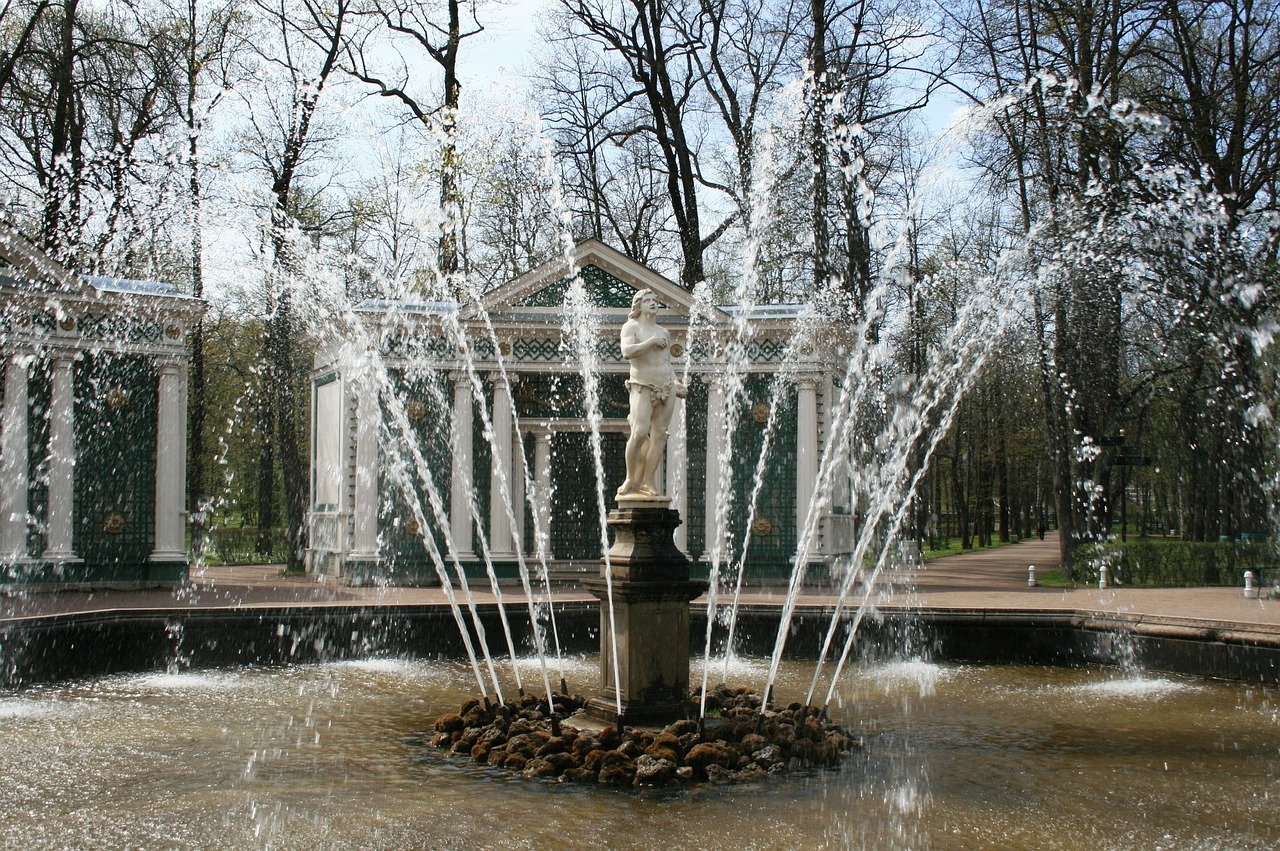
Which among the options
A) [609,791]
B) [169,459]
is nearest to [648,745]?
[609,791]

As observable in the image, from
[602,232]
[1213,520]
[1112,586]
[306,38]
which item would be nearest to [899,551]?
[1112,586]

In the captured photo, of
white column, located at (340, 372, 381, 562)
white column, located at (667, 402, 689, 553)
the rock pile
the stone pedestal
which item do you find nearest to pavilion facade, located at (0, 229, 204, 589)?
white column, located at (340, 372, 381, 562)

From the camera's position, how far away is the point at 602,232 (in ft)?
110

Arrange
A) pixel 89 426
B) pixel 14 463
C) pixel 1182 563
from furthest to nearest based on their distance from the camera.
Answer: pixel 1182 563, pixel 89 426, pixel 14 463

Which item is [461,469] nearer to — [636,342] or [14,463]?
[14,463]

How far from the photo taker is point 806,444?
2028 cm

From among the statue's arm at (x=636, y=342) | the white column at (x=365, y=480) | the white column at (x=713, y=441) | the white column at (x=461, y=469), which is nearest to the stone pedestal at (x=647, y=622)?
the statue's arm at (x=636, y=342)

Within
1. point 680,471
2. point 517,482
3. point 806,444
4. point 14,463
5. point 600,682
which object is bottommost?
point 600,682

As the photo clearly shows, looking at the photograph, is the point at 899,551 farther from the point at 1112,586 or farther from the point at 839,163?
the point at 839,163

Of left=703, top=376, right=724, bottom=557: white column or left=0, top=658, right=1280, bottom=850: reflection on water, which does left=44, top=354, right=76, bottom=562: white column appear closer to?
left=0, top=658, right=1280, bottom=850: reflection on water

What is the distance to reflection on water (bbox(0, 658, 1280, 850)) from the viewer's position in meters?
5.77

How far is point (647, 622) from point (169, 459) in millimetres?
13349

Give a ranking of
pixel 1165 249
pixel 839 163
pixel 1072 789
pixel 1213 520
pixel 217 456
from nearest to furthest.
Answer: pixel 1072 789, pixel 1165 249, pixel 839 163, pixel 1213 520, pixel 217 456

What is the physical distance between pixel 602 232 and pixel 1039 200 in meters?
13.2
